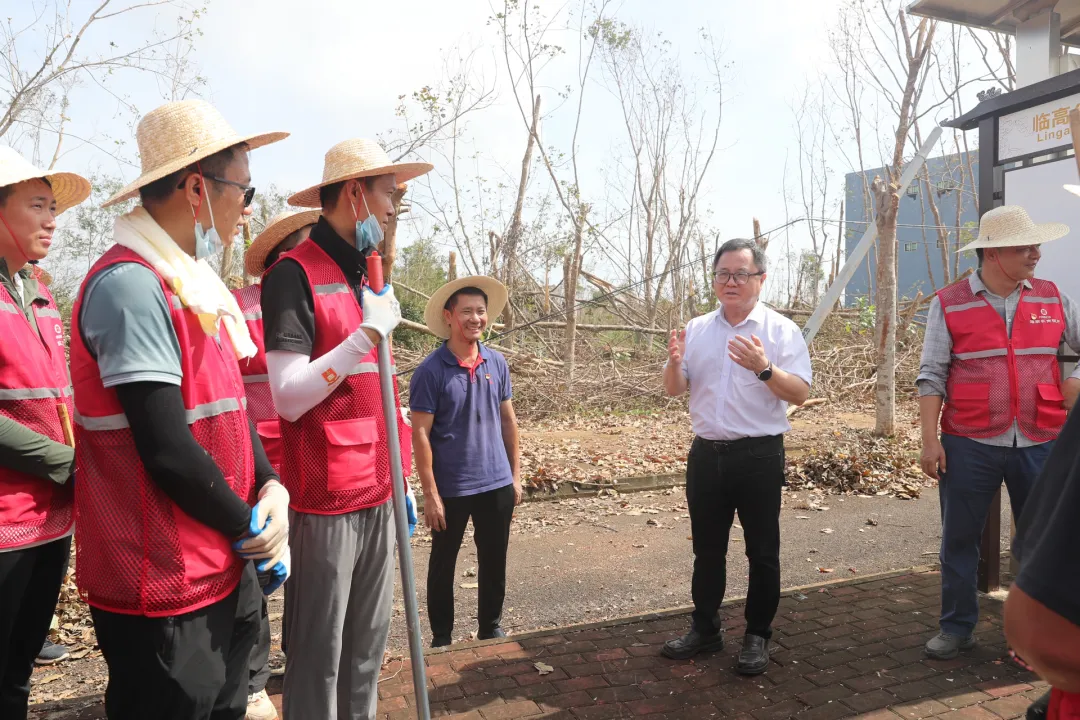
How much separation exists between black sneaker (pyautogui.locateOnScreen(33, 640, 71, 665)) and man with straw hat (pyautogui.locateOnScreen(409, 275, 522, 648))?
81.3 inches

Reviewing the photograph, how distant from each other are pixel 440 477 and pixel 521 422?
834 centimetres

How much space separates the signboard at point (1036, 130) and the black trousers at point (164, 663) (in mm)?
5152

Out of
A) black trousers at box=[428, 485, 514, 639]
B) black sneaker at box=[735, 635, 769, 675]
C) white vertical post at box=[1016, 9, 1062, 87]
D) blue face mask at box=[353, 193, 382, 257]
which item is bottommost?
black sneaker at box=[735, 635, 769, 675]

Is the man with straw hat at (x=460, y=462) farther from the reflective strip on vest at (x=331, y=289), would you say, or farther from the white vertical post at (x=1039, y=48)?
the white vertical post at (x=1039, y=48)

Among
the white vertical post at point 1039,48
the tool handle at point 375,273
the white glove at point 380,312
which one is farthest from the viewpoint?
the white vertical post at point 1039,48

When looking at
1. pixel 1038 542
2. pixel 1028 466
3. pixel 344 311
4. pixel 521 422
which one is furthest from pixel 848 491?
pixel 1038 542

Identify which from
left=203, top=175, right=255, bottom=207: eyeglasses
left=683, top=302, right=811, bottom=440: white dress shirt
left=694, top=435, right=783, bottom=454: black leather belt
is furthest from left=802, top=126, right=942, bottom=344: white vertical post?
left=203, top=175, right=255, bottom=207: eyeglasses

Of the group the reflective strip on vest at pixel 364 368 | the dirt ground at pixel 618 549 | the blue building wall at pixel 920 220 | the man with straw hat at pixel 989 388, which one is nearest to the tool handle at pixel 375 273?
the reflective strip on vest at pixel 364 368

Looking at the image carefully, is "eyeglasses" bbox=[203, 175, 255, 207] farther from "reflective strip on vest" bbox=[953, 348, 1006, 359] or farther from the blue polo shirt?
"reflective strip on vest" bbox=[953, 348, 1006, 359]

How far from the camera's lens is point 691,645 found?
4062 mm

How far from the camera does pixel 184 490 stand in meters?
1.90

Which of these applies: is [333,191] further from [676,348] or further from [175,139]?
[676,348]

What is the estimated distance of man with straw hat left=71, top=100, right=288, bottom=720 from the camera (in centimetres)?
187

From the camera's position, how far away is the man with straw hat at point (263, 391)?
3400mm
